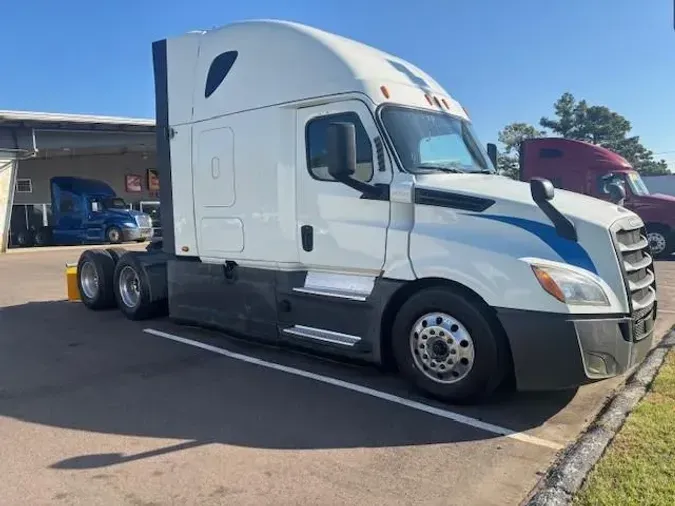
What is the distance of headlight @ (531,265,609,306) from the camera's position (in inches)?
178

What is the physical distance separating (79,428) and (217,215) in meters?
3.10

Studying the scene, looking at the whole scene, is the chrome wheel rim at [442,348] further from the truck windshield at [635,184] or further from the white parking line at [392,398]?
the truck windshield at [635,184]

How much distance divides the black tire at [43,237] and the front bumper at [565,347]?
30753 mm

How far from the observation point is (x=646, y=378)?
5.64 metres

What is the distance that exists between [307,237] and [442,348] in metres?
1.87

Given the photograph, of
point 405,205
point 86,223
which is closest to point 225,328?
point 405,205

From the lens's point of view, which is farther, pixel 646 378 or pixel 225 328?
pixel 225 328

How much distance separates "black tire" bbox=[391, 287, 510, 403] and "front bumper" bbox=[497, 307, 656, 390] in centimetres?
14

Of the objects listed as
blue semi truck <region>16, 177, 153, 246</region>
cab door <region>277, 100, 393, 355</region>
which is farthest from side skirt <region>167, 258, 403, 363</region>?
blue semi truck <region>16, 177, 153, 246</region>

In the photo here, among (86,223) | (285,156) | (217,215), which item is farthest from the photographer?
(86,223)

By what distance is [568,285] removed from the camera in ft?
14.8

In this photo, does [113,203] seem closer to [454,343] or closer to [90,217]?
[90,217]

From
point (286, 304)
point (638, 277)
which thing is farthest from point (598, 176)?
point (286, 304)

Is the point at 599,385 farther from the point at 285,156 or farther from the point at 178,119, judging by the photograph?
the point at 178,119
